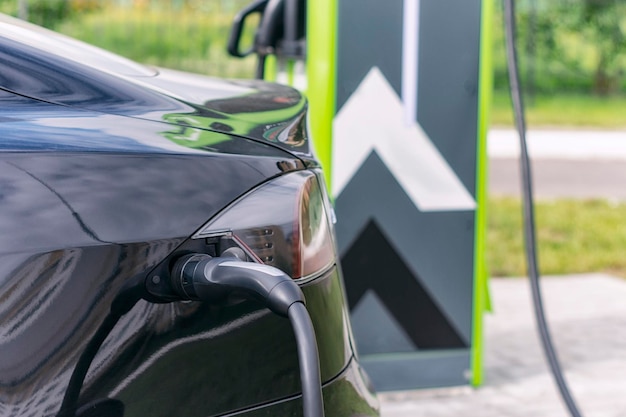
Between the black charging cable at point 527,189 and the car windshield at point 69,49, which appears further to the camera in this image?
the black charging cable at point 527,189

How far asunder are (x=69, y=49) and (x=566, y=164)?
1030 cm

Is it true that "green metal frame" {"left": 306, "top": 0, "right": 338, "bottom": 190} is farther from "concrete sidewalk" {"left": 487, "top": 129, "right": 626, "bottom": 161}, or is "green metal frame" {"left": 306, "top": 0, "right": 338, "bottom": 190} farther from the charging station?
"concrete sidewalk" {"left": 487, "top": 129, "right": 626, "bottom": 161}

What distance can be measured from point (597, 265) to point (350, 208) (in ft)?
10.5

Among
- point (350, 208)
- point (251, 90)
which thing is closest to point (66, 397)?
point (251, 90)

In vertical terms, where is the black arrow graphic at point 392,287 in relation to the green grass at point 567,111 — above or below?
above

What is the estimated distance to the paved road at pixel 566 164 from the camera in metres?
9.59

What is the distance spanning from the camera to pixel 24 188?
1344mm

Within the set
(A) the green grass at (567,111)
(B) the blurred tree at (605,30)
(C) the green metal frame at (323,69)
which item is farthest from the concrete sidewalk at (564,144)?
(C) the green metal frame at (323,69)

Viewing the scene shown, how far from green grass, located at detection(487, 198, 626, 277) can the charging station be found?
2.43 metres

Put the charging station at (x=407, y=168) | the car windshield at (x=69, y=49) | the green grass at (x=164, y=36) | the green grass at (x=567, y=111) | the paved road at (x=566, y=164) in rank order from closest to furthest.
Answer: the car windshield at (x=69, y=49) < the charging station at (x=407, y=168) < the paved road at (x=566, y=164) < the green grass at (x=164, y=36) < the green grass at (x=567, y=111)

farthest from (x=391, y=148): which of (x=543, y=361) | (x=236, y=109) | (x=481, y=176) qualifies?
(x=236, y=109)

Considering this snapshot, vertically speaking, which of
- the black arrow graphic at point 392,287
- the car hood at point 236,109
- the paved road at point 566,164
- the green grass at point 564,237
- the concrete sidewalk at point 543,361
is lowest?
Result: the paved road at point 566,164

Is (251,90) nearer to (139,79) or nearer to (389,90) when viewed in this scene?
(139,79)

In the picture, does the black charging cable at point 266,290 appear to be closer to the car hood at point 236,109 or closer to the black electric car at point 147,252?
the black electric car at point 147,252
